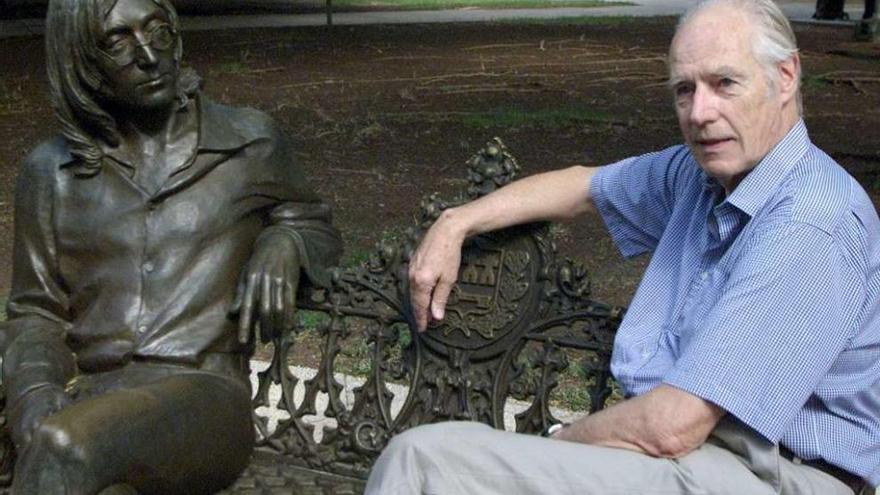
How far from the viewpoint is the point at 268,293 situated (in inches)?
169

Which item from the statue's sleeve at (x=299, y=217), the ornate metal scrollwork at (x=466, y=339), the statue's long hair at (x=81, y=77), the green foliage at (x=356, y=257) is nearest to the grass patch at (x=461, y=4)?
the green foliage at (x=356, y=257)

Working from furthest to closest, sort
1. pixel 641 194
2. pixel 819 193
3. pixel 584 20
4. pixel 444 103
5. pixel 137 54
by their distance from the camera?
1. pixel 584 20
2. pixel 444 103
3. pixel 137 54
4. pixel 641 194
5. pixel 819 193

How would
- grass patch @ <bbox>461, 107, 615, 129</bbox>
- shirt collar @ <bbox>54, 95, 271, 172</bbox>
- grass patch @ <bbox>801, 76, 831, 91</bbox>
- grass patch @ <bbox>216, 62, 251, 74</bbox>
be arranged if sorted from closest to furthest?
shirt collar @ <bbox>54, 95, 271, 172</bbox>
grass patch @ <bbox>461, 107, 615, 129</bbox>
grass patch @ <bbox>801, 76, 831, 91</bbox>
grass patch @ <bbox>216, 62, 251, 74</bbox>

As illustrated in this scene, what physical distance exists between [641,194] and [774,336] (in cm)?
85

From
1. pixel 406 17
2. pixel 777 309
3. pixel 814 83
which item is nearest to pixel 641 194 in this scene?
pixel 777 309

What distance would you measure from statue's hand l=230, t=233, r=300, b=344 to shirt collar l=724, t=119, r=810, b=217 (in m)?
1.31

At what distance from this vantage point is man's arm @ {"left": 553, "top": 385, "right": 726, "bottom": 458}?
3344 mm

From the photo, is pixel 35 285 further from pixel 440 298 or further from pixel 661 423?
pixel 661 423

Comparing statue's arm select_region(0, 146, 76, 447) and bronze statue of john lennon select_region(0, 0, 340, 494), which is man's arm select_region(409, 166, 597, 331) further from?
statue's arm select_region(0, 146, 76, 447)

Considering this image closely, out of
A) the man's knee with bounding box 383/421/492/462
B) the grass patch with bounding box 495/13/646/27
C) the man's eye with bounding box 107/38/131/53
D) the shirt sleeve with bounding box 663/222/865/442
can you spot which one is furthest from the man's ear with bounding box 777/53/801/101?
the grass patch with bounding box 495/13/646/27

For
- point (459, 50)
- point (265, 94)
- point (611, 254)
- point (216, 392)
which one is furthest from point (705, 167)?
point (459, 50)

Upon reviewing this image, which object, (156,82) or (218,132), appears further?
(218,132)

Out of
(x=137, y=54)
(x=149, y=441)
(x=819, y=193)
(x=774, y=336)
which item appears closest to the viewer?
(x=774, y=336)

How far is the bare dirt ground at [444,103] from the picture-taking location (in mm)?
9711
